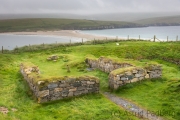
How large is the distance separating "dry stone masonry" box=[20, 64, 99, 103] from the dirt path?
151 centimetres

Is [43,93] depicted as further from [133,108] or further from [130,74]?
[130,74]

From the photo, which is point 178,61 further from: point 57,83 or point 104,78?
point 57,83

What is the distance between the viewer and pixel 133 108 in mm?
14531

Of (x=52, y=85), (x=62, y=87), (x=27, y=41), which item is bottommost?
(x=27, y=41)

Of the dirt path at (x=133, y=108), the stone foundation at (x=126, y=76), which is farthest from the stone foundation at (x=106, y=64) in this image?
the dirt path at (x=133, y=108)

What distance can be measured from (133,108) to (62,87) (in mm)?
4754

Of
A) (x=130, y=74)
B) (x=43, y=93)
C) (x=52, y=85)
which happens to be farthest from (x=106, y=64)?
(x=43, y=93)

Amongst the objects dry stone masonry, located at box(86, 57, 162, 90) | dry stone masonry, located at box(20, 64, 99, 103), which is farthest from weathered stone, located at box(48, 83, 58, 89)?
dry stone masonry, located at box(86, 57, 162, 90)

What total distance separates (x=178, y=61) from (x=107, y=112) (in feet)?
65.9

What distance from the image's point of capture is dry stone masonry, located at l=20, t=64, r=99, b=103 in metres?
15.8

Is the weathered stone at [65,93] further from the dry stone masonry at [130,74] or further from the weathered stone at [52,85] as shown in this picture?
the dry stone masonry at [130,74]

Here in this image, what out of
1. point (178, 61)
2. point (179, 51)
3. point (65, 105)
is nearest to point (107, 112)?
point (65, 105)

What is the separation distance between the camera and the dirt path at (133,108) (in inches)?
524

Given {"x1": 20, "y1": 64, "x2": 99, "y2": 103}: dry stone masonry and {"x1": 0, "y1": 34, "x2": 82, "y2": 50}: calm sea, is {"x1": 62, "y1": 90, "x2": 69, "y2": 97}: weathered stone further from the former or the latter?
{"x1": 0, "y1": 34, "x2": 82, "y2": 50}: calm sea
